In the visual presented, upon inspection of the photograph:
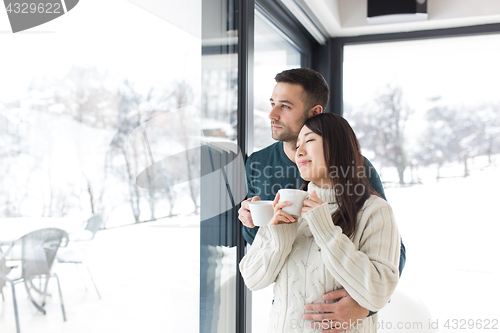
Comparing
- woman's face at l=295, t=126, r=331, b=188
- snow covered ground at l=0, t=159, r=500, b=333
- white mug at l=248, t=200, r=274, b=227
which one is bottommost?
snow covered ground at l=0, t=159, r=500, b=333

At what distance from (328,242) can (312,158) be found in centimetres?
24

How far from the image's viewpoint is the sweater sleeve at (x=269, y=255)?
101 centimetres

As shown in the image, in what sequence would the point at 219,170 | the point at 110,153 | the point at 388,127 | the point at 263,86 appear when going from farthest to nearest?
the point at 388,127, the point at 263,86, the point at 219,170, the point at 110,153

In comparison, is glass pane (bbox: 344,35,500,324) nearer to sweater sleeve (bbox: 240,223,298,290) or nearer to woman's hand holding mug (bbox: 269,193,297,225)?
sweater sleeve (bbox: 240,223,298,290)

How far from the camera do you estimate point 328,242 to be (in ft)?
3.02

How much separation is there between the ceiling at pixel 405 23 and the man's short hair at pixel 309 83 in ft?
3.80

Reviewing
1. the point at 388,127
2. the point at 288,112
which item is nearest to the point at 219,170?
the point at 288,112

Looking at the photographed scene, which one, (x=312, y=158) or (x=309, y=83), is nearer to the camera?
(x=312, y=158)

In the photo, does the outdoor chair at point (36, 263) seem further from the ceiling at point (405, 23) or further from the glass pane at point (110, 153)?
the ceiling at point (405, 23)

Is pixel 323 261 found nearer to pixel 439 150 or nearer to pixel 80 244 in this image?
pixel 80 244

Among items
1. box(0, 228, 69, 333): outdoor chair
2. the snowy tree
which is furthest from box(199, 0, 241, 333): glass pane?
the snowy tree

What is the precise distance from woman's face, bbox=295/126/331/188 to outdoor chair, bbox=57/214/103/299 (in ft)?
1.74

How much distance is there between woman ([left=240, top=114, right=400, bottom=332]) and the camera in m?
0.93

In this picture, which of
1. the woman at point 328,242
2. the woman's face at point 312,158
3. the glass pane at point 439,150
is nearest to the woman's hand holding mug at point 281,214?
the woman at point 328,242
